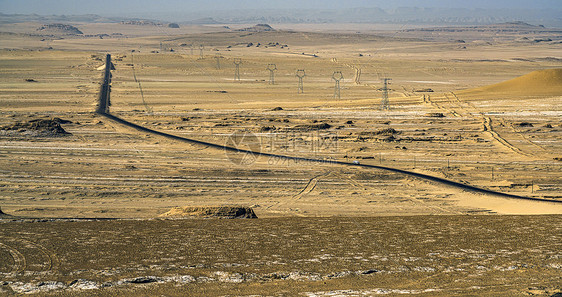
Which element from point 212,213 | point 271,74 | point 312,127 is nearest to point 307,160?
point 312,127

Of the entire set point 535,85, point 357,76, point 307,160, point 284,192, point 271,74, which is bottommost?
point 284,192

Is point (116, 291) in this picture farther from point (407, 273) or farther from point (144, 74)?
point (144, 74)

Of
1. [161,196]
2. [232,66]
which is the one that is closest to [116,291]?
[161,196]

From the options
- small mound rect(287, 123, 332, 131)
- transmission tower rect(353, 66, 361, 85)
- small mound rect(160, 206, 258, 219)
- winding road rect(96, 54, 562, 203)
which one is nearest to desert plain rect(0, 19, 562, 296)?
small mound rect(287, 123, 332, 131)

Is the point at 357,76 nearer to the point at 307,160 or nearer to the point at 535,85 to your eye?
the point at 535,85

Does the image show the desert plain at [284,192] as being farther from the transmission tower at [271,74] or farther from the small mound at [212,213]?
the transmission tower at [271,74]

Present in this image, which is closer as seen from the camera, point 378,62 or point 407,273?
point 407,273

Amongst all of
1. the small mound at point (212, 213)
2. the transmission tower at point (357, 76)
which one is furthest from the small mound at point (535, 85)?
the small mound at point (212, 213)
